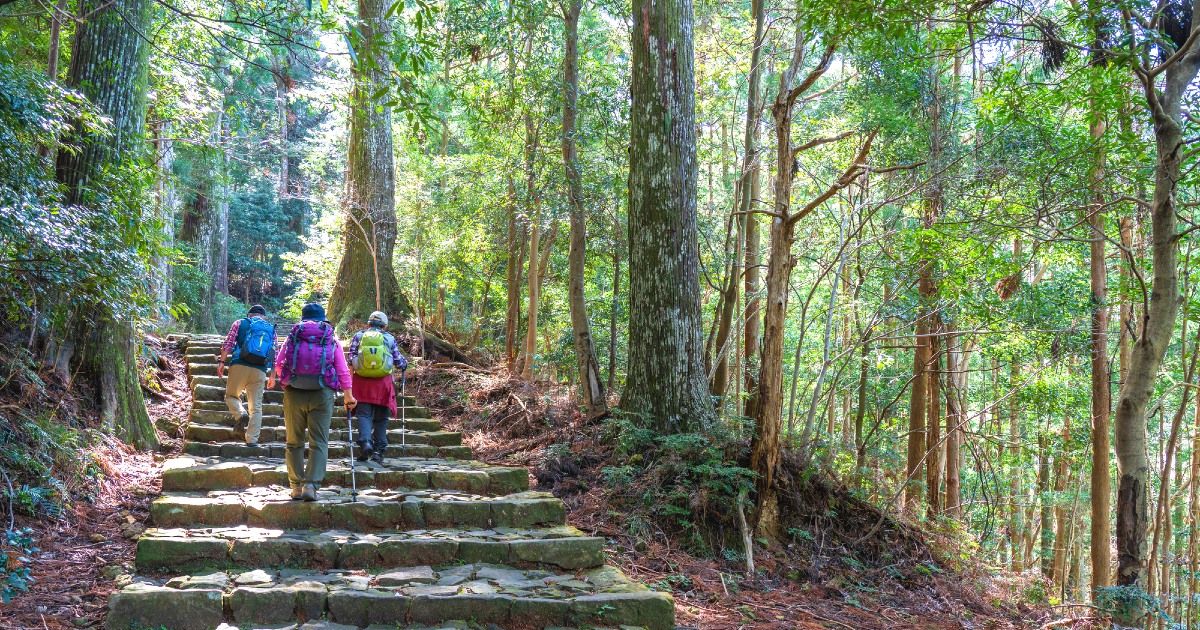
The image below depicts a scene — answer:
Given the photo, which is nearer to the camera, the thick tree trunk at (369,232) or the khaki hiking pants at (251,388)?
the khaki hiking pants at (251,388)

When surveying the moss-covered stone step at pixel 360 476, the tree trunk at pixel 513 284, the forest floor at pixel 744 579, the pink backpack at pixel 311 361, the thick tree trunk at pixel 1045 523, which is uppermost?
the tree trunk at pixel 513 284

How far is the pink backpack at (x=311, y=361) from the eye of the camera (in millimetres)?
6375

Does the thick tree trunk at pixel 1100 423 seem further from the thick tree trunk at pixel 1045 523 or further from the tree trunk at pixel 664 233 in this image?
the thick tree trunk at pixel 1045 523

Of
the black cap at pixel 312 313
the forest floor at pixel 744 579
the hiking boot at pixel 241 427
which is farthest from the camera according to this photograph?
the hiking boot at pixel 241 427

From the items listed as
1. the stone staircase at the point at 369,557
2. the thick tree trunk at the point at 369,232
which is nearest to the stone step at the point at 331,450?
the stone staircase at the point at 369,557

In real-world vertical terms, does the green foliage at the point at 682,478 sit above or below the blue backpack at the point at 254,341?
below

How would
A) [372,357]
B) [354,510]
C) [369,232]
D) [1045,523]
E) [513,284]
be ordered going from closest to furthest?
[354,510] < [372,357] < [369,232] < [513,284] < [1045,523]

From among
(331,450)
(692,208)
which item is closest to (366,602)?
(331,450)

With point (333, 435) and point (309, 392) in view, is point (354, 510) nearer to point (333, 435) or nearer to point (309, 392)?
point (309, 392)

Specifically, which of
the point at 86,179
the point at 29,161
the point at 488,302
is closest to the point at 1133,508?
the point at 29,161

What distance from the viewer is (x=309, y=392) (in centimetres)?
643

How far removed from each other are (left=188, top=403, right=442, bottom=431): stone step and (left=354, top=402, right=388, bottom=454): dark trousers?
47 centimetres

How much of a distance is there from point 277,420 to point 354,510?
3.82 metres

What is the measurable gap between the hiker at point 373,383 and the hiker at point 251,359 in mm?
1072
